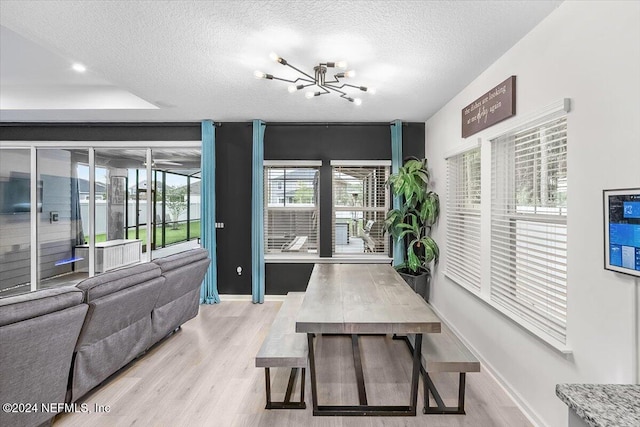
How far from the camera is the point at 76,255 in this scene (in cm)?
514

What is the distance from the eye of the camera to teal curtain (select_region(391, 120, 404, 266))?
15.5 ft

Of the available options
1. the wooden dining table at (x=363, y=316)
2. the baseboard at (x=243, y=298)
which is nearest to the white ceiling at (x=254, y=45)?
the wooden dining table at (x=363, y=316)

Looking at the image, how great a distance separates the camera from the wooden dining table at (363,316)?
1.90 m

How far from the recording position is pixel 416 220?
454 cm

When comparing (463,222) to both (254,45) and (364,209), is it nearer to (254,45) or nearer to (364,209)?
(364,209)

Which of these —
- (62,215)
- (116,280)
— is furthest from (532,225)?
(62,215)

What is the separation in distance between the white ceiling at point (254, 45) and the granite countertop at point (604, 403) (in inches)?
84.2

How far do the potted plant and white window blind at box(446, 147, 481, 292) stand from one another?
38 cm

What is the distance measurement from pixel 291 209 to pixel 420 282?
223cm

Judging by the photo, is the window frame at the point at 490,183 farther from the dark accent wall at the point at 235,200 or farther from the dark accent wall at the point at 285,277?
the dark accent wall at the point at 235,200

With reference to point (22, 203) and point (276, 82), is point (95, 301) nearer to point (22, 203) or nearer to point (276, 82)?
point (276, 82)

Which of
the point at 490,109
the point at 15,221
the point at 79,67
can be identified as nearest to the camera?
the point at 490,109

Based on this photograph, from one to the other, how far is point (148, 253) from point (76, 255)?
1.16m

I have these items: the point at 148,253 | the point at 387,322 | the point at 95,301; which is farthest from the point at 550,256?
the point at 148,253
